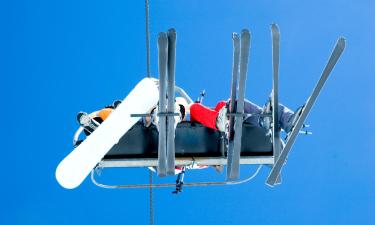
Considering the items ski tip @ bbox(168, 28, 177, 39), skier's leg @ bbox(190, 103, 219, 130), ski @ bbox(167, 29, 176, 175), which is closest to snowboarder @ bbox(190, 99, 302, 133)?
skier's leg @ bbox(190, 103, 219, 130)

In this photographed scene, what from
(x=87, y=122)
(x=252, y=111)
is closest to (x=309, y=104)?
(x=252, y=111)

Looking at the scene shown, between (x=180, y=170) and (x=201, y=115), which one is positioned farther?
(x=180, y=170)

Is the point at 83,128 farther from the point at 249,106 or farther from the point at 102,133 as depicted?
the point at 249,106

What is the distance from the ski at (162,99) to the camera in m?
3.05

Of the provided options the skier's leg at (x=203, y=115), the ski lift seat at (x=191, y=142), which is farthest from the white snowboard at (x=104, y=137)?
the skier's leg at (x=203, y=115)

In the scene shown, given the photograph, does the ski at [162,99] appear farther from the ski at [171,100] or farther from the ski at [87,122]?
the ski at [87,122]

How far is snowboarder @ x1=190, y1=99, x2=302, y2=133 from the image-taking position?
3.27 metres

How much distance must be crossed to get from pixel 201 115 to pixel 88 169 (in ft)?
2.69

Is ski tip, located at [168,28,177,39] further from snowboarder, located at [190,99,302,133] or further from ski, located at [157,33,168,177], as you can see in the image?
snowboarder, located at [190,99,302,133]

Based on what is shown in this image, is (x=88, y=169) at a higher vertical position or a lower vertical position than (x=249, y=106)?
lower

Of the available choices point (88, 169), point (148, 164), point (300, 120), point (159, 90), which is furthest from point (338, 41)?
point (88, 169)

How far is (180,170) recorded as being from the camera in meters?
4.09

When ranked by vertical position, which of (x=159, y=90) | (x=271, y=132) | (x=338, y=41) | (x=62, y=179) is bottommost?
(x=62, y=179)

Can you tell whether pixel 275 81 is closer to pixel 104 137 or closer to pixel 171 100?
pixel 171 100
